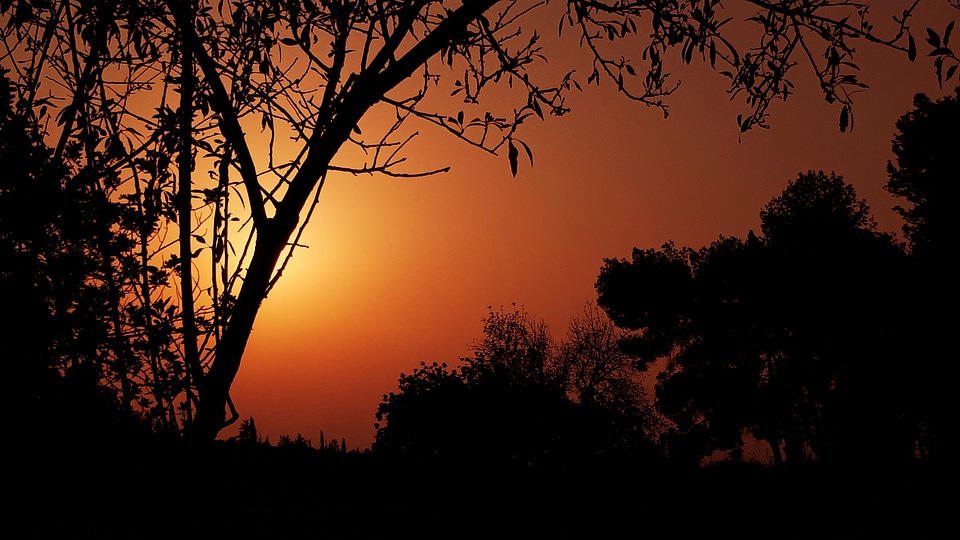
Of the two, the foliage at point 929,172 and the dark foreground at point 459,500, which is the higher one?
the foliage at point 929,172

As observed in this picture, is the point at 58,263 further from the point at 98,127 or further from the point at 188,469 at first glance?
the point at 188,469

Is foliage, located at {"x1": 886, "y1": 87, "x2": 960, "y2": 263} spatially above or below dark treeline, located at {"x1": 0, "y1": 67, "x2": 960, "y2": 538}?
above

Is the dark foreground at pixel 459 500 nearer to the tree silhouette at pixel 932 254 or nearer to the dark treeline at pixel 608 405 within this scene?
the dark treeline at pixel 608 405

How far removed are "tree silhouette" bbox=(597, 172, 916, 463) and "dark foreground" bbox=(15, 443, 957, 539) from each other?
21.9 meters

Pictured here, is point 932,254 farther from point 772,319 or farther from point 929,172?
point 772,319

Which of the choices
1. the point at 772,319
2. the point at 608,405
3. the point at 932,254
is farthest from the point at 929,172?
the point at 608,405

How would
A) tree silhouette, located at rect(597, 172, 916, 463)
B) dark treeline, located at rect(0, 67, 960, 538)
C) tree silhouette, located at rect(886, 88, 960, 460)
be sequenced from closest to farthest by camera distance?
dark treeline, located at rect(0, 67, 960, 538)
tree silhouette, located at rect(886, 88, 960, 460)
tree silhouette, located at rect(597, 172, 916, 463)

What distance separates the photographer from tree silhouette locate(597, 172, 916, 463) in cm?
4678

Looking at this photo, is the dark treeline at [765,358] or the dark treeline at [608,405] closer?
the dark treeline at [608,405]

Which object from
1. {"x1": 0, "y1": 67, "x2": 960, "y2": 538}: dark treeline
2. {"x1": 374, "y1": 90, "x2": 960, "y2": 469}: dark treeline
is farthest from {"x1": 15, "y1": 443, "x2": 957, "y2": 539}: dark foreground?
{"x1": 374, "y1": 90, "x2": 960, "y2": 469}: dark treeline

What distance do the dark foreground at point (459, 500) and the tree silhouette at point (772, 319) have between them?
21917 mm

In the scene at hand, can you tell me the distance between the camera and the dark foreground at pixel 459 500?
12695 millimetres

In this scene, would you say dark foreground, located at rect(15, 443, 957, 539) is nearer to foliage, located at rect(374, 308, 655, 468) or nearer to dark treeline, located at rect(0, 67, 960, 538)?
dark treeline, located at rect(0, 67, 960, 538)

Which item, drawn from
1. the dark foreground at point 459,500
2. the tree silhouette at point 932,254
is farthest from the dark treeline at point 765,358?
the dark foreground at point 459,500
